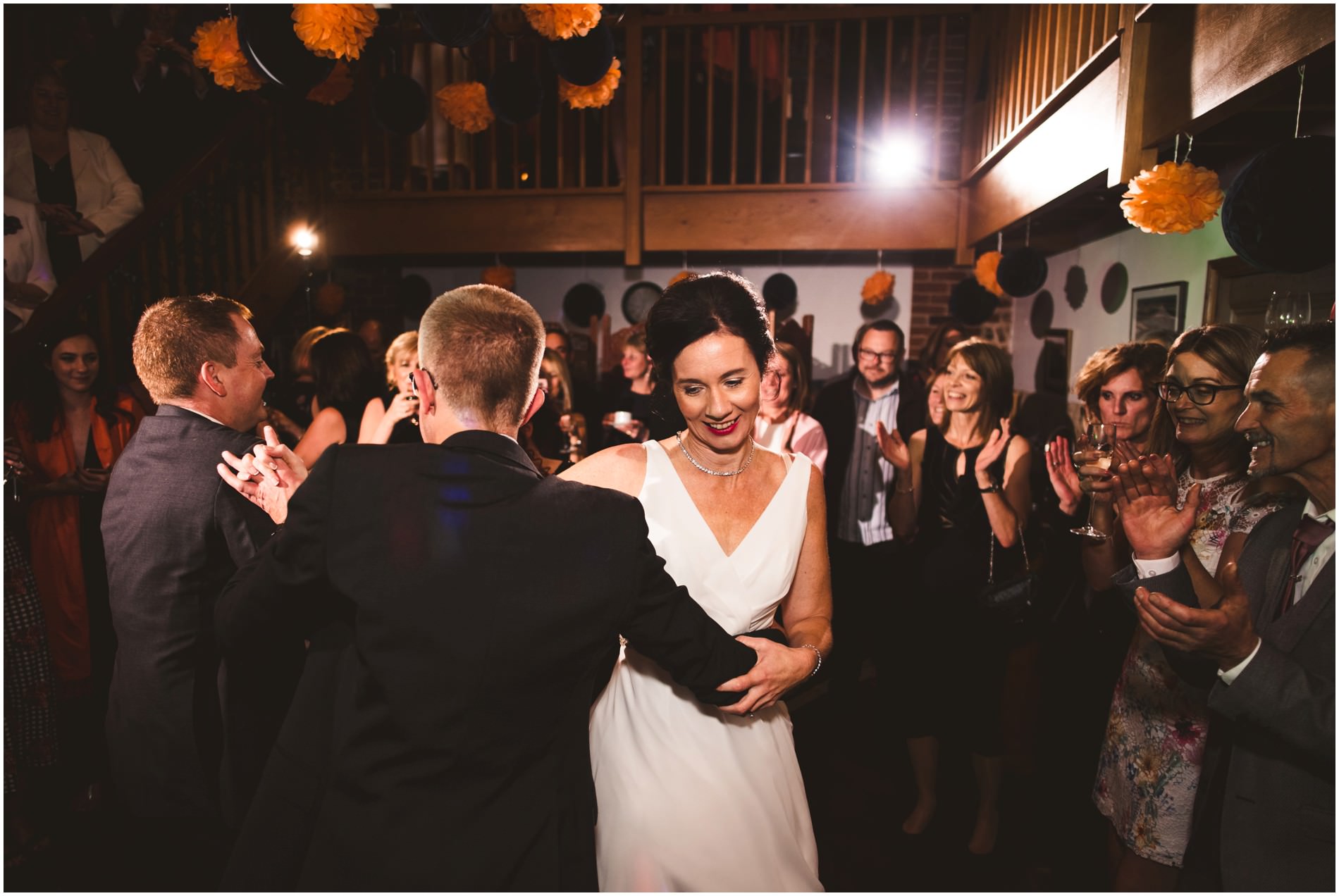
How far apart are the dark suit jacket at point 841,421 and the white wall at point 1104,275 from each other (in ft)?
4.47

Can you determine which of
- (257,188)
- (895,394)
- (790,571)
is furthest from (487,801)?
(257,188)

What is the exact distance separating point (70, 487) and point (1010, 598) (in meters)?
3.37

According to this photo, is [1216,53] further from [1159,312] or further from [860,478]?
→ [1159,312]

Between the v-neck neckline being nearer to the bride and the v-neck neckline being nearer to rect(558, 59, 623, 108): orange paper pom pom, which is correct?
the bride

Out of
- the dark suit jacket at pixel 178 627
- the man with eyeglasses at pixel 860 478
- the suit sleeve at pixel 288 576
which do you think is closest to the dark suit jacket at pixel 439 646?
the suit sleeve at pixel 288 576

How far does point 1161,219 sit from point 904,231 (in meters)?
3.41

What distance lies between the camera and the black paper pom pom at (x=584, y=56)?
3.20m

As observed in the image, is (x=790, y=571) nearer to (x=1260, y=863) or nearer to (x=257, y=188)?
(x=1260, y=863)

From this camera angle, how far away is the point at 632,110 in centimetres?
563

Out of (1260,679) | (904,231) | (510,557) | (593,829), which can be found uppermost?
(904,231)

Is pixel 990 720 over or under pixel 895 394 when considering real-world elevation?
under

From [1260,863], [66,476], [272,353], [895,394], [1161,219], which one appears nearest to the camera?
[1260,863]

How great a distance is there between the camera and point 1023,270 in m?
4.15

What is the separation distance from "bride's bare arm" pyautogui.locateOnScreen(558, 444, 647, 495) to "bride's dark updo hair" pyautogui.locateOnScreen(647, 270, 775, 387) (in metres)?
0.20
